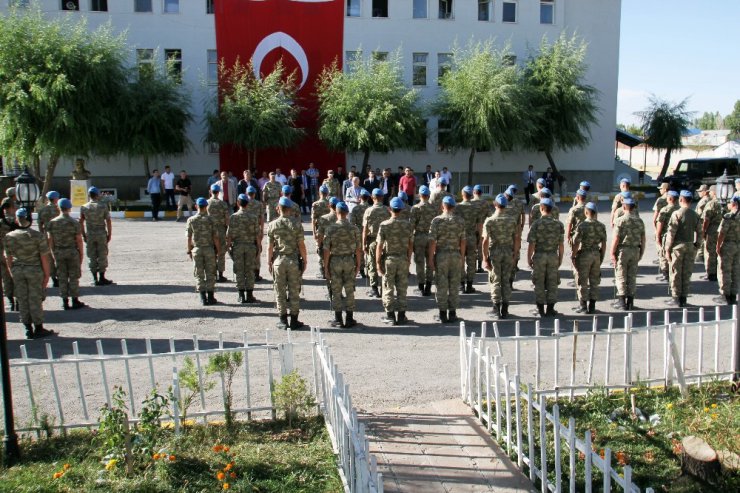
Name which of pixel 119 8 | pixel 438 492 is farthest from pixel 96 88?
pixel 438 492

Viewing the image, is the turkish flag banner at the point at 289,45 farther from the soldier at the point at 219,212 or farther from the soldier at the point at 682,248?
the soldier at the point at 682,248

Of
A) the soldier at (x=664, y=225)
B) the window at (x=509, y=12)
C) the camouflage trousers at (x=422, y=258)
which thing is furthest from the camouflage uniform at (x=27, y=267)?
the window at (x=509, y=12)

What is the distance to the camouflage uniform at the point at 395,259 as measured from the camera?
9.79 metres

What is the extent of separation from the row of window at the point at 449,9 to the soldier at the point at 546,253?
22.5 m

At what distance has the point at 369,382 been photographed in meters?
7.63

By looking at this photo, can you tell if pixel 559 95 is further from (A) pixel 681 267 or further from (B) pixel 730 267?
(A) pixel 681 267

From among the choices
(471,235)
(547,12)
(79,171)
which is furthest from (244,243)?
(547,12)

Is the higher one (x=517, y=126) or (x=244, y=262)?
(x=517, y=126)

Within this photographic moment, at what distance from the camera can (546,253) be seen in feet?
33.4

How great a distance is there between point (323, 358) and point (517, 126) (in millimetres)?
23858

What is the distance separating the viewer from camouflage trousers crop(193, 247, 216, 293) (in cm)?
1110

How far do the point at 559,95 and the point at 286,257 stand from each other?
75.9 ft

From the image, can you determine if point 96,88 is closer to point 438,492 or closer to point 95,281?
point 95,281

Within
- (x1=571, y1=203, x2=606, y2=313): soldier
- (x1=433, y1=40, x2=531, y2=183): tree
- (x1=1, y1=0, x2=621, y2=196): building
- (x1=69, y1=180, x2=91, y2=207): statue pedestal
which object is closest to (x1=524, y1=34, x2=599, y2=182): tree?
(x1=433, y1=40, x2=531, y2=183): tree
